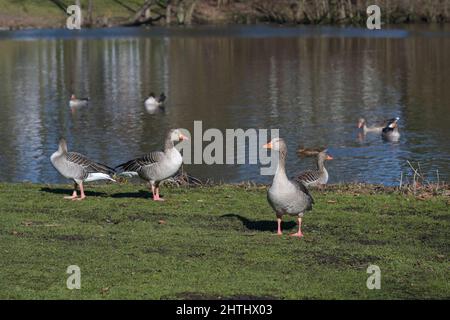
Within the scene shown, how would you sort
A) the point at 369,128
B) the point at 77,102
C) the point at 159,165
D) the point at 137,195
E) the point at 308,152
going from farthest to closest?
the point at 77,102 < the point at 369,128 < the point at 308,152 < the point at 137,195 < the point at 159,165

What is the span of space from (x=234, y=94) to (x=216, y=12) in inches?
2536

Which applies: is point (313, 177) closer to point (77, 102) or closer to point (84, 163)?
point (84, 163)

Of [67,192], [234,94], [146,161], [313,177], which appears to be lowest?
[67,192]

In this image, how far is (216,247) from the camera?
14.1 m

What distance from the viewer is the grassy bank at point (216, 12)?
9712 cm

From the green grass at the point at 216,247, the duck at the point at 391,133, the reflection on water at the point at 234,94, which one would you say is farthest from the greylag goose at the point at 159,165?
the duck at the point at 391,133

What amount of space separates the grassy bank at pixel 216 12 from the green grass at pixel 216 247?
3134 inches

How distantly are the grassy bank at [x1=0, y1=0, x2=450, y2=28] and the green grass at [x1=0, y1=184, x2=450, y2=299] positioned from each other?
79.6 m

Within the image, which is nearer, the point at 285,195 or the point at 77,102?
the point at 285,195

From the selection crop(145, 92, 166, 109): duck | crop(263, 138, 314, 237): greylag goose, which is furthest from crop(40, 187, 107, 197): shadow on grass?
crop(145, 92, 166, 109): duck

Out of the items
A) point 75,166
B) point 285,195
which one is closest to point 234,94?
point 75,166

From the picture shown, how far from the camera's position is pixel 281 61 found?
6331 centimetres

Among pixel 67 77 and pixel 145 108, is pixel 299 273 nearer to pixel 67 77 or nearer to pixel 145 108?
pixel 145 108

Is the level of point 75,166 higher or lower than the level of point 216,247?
higher
